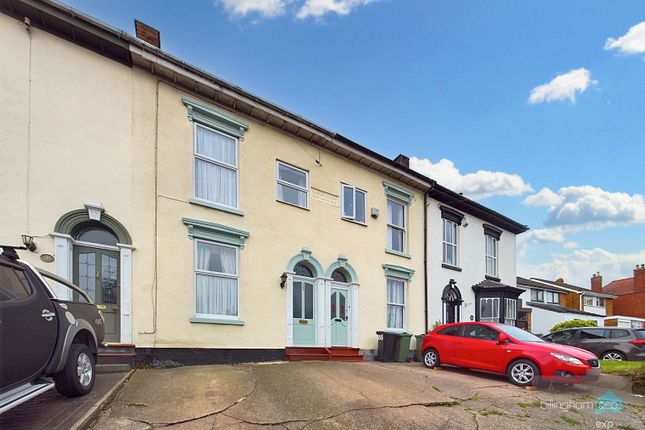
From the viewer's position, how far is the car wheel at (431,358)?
11.4 m

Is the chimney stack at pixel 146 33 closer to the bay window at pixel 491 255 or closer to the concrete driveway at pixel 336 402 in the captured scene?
the concrete driveway at pixel 336 402

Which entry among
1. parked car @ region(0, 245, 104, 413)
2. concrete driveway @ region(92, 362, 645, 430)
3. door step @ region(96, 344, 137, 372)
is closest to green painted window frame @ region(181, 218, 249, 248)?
door step @ region(96, 344, 137, 372)

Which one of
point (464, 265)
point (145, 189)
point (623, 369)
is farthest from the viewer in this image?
point (464, 265)

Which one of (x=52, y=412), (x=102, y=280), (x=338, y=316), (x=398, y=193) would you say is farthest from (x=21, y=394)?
(x=398, y=193)

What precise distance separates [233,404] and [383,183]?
33.4 ft

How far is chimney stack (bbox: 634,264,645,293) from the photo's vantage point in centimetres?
4341

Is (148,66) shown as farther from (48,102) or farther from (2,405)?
(2,405)

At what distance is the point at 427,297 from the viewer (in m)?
15.8

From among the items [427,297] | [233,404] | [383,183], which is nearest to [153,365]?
[233,404]

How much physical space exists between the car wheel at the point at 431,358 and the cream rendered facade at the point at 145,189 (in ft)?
9.85

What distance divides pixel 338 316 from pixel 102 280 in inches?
270

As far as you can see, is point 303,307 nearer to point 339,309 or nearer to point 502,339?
point 339,309

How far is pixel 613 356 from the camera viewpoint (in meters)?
15.1

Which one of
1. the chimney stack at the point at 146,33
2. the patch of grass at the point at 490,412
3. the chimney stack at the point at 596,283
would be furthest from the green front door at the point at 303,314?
the chimney stack at the point at 596,283
